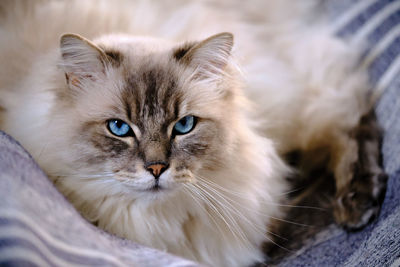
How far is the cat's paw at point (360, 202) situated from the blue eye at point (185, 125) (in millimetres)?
654

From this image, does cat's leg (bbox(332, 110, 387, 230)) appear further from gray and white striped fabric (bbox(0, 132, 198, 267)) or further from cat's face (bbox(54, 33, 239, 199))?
gray and white striped fabric (bbox(0, 132, 198, 267))

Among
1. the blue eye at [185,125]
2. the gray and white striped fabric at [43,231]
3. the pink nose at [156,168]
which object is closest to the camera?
the gray and white striped fabric at [43,231]

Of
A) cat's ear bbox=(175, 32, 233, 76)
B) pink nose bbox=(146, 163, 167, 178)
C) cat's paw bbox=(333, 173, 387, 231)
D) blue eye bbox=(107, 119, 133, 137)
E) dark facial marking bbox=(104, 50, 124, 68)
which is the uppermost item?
dark facial marking bbox=(104, 50, 124, 68)

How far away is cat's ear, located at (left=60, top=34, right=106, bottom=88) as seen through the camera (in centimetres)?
110

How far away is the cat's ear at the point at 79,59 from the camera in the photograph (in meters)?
1.10

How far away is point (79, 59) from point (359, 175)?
1.03 metres

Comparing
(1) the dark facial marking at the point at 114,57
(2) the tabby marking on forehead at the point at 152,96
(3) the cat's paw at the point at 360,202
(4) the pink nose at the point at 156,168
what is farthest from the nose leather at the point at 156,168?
(3) the cat's paw at the point at 360,202

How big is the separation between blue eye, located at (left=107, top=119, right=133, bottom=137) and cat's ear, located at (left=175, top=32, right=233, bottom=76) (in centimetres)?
24

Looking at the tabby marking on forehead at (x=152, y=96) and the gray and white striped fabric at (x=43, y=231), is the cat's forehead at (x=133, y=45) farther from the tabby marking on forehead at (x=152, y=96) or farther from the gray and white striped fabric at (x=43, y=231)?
the gray and white striped fabric at (x=43, y=231)

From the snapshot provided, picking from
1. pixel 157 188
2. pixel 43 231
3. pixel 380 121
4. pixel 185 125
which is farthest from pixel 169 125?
pixel 380 121

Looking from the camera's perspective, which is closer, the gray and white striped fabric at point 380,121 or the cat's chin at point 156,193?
the cat's chin at point 156,193

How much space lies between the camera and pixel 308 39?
1970 mm

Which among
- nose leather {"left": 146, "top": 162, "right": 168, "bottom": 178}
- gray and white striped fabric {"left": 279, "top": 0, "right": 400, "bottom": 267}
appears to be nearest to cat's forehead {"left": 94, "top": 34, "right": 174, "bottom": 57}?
nose leather {"left": 146, "top": 162, "right": 168, "bottom": 178}

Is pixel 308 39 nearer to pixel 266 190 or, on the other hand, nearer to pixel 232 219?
pixel 266 190
